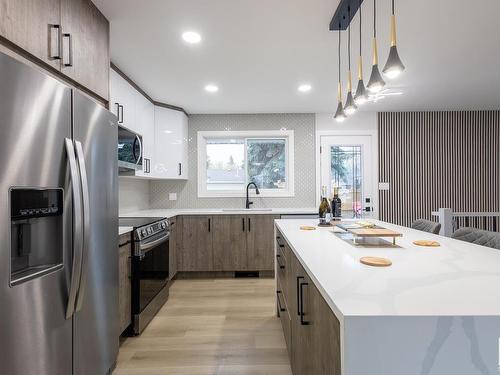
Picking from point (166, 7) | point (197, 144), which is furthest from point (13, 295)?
point (197, 144)

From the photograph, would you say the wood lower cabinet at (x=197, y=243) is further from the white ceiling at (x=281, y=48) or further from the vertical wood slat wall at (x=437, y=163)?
the vertical wood slat wall at (x=437, y=163)

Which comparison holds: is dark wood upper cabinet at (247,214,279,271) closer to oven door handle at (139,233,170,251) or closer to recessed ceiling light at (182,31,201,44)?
oven door handle at (139,233,170,251)

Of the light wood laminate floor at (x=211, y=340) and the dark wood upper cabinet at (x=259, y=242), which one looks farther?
the dark wood upper cabinet at (x=259, y=242)

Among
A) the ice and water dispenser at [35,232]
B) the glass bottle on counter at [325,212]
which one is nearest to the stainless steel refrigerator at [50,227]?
the ice and water dispenser at [35,232]

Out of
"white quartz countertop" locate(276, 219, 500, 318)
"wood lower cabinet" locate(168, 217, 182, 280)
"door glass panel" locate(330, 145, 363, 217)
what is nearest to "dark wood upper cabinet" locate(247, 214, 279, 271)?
"wood lower cabinet" locate(168, 217, 182, 280)

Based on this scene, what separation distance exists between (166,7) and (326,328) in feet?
6.77

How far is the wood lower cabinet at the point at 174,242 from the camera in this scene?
11.9 feet

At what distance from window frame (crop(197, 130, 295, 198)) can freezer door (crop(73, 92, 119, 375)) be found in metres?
2.70

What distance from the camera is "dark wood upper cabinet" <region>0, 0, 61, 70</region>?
46.6 inches

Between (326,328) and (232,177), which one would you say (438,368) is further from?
(232,177)

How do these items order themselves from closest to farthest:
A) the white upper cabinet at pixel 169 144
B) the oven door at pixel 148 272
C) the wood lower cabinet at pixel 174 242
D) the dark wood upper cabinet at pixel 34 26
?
the dark wood upper cabinet at pixel 34 26 < the oven door at pixel 148 272 < the wood lower cabinet at pixel 174 242 < the white upper cabinet at pixel 169 144

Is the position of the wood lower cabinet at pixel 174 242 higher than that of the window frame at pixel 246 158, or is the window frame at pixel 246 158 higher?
the window frame at pixel 246 158

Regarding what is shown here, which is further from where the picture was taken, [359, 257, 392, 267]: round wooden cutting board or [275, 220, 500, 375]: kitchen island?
[359, 257, 392, 267]: round wooden cutting board

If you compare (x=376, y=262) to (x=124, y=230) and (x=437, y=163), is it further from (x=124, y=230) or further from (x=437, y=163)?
(x=437, y=163)
